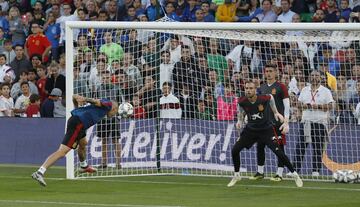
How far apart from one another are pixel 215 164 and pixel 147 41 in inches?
115

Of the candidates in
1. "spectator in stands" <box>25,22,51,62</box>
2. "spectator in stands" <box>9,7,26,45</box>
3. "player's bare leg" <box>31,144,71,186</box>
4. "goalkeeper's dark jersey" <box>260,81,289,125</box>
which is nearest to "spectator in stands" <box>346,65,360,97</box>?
"goalkeeper's dark jersey" <box>260,81,289,125</box>

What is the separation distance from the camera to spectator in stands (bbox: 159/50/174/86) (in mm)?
23703

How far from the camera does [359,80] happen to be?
22.1m

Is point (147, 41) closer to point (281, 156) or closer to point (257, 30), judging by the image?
point (257, 30)

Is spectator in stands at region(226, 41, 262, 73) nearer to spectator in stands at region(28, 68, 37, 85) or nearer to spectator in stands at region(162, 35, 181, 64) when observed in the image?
spectator in stands at region(162, 35, 181, 64)

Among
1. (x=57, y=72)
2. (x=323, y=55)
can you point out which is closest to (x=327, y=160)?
(x=323, y=55)

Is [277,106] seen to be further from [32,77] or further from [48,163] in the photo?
[32,77]

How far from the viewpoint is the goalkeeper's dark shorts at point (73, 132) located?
66.4 ft

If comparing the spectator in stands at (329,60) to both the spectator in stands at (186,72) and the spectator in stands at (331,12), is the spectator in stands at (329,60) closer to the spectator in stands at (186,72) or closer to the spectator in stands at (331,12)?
the spectator in stands at (186,72)

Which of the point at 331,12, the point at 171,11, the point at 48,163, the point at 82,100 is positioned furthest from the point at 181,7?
the point at 48,163

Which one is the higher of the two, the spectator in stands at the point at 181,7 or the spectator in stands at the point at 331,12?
the spectator in stands at the point at 181,7

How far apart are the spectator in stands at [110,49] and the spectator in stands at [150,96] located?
0.77 m

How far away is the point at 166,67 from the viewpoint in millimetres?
23750

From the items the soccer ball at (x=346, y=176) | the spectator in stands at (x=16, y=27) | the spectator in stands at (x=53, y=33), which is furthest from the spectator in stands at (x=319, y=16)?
the spectator in stands at (x=16, y=27)
